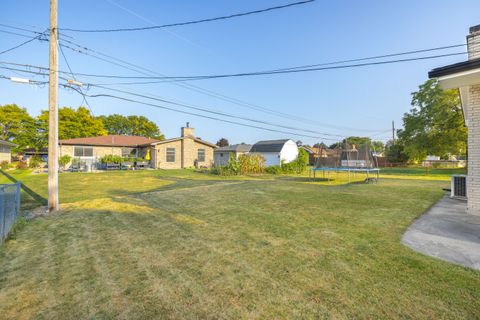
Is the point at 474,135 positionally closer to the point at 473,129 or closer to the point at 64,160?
the point at 473,129

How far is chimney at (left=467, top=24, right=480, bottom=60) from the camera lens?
5.49 metres

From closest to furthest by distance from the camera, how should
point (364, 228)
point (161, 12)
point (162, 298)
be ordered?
point (162, 298) → point (364, 228) → point (161, 12)

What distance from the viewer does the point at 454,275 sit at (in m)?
2.80

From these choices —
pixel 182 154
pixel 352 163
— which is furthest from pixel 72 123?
pixel 352 163

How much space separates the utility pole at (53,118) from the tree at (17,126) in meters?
37.6

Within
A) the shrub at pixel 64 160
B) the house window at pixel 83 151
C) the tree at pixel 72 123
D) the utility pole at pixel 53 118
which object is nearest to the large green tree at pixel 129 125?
the tree at pixel 72 123

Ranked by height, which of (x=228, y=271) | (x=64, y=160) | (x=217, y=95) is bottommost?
(x=228, y=271)

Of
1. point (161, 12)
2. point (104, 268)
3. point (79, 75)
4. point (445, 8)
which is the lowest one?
point (104, 268)

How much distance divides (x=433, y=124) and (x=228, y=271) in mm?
29887

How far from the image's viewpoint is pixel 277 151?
27.9 m

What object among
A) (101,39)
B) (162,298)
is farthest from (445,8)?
(101,39)

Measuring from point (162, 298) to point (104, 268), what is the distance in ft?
4.24

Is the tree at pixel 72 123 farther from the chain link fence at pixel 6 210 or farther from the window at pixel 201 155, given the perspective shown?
the chain link fence at pixel 6 210

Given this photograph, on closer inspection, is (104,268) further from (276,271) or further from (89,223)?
(89,223)
